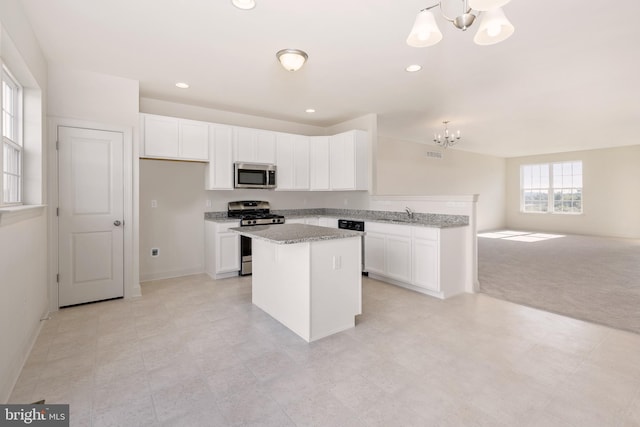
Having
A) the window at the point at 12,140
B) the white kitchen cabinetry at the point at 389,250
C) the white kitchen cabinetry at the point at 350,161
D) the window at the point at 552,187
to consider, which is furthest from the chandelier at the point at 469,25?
the window at the point at 552,187

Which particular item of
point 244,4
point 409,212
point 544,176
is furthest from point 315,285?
point 544,176

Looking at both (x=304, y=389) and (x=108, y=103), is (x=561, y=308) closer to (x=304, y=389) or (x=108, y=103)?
(x=304, y=389)

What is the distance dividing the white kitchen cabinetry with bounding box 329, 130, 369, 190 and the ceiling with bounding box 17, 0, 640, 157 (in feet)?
1.49

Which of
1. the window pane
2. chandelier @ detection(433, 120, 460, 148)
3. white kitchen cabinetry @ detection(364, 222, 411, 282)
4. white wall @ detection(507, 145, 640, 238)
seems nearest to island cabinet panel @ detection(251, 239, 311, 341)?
white kitchen cabinetry @ detection(364, 222, 411, 282)

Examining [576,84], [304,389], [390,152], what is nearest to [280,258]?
[304,389]

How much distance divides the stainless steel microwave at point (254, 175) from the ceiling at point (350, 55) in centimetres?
93

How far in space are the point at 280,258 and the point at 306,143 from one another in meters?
3.09

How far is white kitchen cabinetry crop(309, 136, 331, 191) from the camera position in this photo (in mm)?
5609

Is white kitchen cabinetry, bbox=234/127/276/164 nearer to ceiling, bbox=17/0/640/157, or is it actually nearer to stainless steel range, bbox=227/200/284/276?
ceiling, bbox=17/0/640/157

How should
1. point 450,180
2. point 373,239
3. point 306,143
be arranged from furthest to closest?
1. point 450,180
2. point 306,143
3. point 373,239

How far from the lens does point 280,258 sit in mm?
3033

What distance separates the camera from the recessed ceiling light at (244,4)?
2304 millimetres

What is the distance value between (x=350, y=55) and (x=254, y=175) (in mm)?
2449

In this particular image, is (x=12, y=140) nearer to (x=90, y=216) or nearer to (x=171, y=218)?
(x=90, y=216)
